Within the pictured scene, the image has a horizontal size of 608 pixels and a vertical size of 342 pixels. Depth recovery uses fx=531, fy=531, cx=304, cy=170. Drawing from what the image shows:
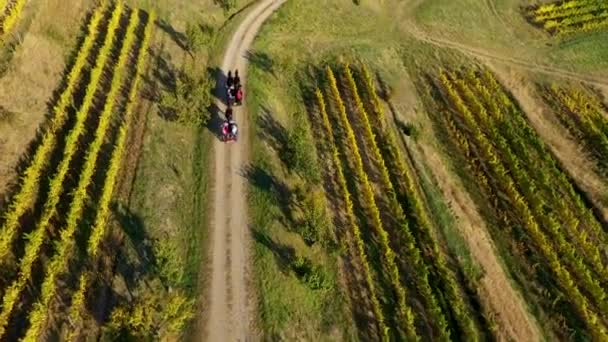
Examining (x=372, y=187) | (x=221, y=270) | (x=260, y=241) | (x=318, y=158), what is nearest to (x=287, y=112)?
(x=318, y=158)

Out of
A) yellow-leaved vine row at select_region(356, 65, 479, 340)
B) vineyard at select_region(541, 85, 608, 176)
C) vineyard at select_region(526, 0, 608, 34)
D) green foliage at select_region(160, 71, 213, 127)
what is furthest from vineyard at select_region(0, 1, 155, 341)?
vineyard at select_region(526, 0, 608, 34)

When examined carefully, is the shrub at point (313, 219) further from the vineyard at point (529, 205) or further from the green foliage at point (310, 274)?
the vineyard at point (529, 205)

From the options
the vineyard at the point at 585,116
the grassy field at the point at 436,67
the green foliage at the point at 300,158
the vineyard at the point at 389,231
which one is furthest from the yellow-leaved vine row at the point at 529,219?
the green foliage at the point at 300,158

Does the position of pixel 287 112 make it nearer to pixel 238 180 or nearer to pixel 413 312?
pixel 238 180

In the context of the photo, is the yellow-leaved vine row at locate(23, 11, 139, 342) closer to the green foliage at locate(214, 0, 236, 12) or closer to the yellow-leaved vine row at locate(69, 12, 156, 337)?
the yellow-leaved vine row at locate(69, 12, 156, 337)

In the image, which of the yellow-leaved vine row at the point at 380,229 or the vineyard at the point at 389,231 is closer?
the yellow-leaved vine row at the point at 380,229

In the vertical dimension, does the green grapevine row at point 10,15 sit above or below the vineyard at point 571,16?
below

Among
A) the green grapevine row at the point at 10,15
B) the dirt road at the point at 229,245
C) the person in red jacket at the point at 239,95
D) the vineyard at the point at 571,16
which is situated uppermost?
the vineyard at the point at 571,16
